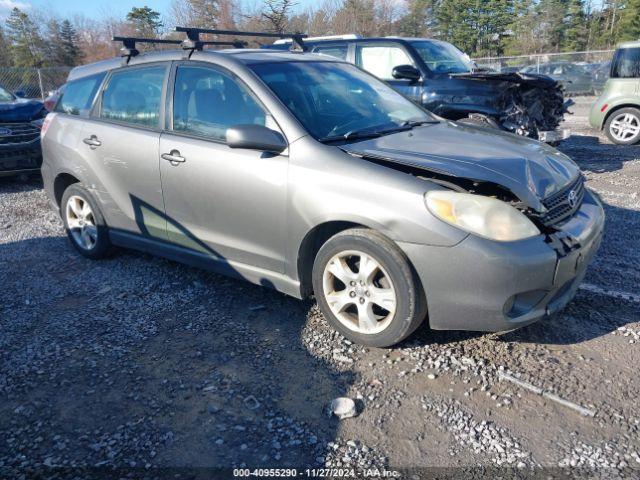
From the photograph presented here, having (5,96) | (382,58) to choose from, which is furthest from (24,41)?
(382,58)

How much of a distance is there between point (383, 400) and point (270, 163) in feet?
5.40

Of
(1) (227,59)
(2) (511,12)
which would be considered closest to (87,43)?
(2) (511,12)

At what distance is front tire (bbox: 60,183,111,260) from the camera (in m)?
4.88

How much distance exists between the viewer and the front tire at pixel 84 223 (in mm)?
4879

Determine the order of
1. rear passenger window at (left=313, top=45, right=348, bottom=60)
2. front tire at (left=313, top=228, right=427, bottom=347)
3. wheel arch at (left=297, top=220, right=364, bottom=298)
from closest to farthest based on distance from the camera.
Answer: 1. front tire at (left=313, top=228, right=427, bottom=347)
2. wheel arch at (left=297, top=220, right=364, bottom=298)
3. rear passenger window at (left=313, top=45, right=348, bottom=60)

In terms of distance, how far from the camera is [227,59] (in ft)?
12.7

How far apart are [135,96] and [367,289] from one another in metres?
2.70

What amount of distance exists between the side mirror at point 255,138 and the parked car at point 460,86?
424cm

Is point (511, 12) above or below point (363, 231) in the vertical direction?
above

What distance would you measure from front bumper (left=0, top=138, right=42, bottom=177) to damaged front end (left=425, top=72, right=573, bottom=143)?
614cm

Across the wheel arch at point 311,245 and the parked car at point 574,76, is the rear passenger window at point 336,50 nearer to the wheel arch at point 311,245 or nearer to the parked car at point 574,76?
the wheel arch at point 311,245

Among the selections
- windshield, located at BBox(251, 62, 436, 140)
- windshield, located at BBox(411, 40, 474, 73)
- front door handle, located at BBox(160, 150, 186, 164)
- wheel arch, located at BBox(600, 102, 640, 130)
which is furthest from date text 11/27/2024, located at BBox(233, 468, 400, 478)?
wheel arch, located at BBox(600, 102, 640, 130)

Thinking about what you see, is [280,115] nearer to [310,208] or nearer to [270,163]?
[270,163]

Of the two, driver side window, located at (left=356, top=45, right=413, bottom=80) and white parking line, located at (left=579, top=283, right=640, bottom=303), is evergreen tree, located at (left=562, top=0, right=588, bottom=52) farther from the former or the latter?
white parking line, located at (left=579, top=283, right=640, bottom=303)
